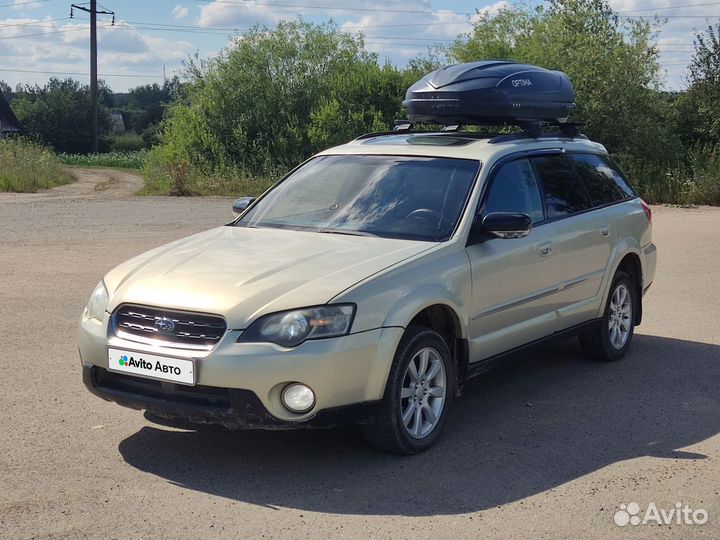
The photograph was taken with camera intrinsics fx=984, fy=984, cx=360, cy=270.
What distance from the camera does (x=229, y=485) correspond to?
4.96m

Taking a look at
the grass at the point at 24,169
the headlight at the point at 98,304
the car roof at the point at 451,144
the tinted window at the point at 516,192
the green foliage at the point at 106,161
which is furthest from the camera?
the green foliage at the point at 106,161

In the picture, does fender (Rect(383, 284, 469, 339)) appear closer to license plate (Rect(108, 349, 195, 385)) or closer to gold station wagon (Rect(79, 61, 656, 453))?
gold station wagon (Rect(79, 61, 656, 453))

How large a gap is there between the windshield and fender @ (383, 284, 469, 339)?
0.44 metres

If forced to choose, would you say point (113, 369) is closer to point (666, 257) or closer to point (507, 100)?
point (507, 100)

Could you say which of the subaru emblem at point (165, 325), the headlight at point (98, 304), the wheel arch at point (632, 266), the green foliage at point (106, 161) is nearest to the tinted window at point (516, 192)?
the wheel arch at point (632, 266)

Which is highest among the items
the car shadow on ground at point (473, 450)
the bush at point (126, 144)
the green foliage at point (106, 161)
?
the car shadow on ground at point (473, 450)

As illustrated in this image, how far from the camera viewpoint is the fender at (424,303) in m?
5.20

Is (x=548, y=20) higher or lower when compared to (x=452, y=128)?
higher

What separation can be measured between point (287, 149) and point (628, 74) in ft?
31.3

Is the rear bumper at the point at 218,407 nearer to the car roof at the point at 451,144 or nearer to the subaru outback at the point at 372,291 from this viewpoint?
the subaru outback at the point at 372,291

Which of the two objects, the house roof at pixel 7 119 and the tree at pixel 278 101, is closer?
the tree at pixel 278 101

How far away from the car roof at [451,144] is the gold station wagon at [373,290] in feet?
0.06

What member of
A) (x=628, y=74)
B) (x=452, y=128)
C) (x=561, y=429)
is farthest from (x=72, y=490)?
(x=628, y=74)

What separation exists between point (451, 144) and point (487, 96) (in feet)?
2.57
